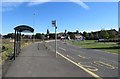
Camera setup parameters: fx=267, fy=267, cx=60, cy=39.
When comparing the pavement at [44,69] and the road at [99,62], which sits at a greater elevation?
the pavement at [44,69]

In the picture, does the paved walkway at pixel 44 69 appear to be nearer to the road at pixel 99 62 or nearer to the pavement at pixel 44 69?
the pavement at pixel 44 69

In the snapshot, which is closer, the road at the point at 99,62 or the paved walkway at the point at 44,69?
the paved walkway at the point at 44,69

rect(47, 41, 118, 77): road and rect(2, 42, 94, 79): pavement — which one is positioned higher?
rect(2, 42, 94, 79): pavement

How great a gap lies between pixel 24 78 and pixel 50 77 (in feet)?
3.59

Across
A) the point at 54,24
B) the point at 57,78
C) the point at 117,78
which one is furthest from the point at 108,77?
the point at 54,24

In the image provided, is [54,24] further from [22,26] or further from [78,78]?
[78,78]

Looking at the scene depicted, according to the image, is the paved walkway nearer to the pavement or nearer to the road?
the pavement

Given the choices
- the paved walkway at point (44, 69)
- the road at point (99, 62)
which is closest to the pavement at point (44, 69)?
the paved walkway at point (44, 69)

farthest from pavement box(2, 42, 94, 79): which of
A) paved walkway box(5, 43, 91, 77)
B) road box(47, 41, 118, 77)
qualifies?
road box(47, 41, 118, 77)

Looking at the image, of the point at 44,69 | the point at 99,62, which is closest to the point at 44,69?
the point at 44,69

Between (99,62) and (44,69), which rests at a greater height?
(44,69)

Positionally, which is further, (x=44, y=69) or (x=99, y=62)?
(x=99, y=62)

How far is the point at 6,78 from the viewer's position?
11164 mm

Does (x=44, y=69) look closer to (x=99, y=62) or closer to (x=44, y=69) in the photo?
(x=44, y=69)
